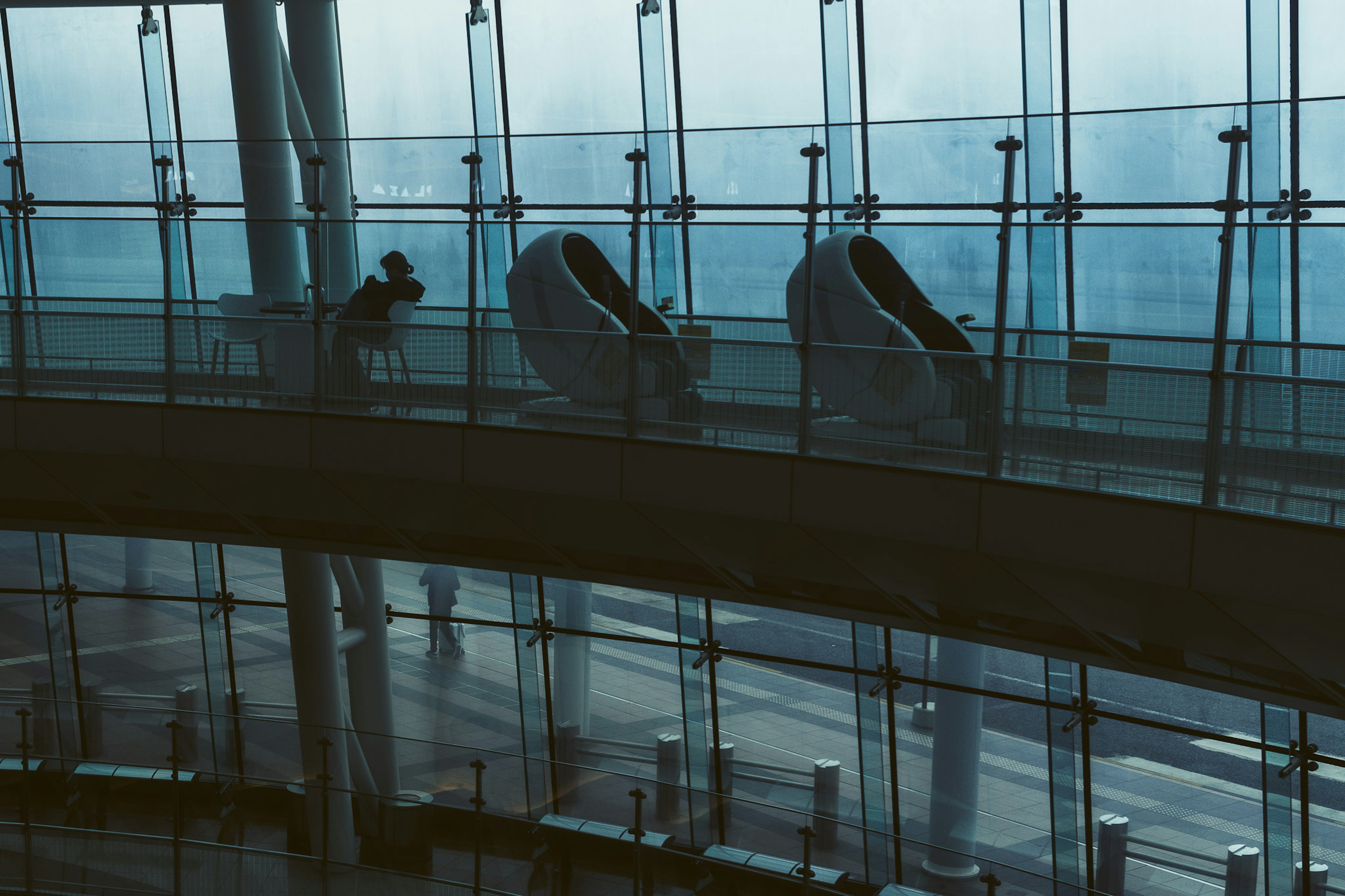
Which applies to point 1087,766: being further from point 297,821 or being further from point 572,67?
point 572,67

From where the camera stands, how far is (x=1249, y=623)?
251 inches

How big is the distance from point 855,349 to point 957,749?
6.99 meters

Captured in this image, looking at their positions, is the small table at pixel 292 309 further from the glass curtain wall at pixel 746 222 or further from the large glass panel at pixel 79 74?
the large glass panel at pixel 79 74

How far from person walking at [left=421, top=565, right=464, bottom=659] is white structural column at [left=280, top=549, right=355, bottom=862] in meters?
2.66

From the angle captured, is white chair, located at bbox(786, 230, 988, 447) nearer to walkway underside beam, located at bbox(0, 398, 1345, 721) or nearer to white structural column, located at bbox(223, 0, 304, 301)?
walkway underside beam, located at bbox(0, 398, 1345, 721)

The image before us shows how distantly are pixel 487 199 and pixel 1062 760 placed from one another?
8.39 meters

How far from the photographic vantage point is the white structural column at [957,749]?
13.0 meters

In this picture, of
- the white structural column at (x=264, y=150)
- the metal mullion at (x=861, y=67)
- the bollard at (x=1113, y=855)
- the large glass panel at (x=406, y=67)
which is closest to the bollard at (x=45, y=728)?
the white structural column at (x=264, y=150)

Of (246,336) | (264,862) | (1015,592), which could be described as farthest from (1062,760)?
(246,336)

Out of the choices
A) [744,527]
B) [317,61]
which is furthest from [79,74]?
[744,527]

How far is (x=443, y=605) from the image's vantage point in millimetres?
15445

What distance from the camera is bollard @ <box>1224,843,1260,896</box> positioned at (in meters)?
11.9

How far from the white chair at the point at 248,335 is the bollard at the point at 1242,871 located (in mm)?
8813

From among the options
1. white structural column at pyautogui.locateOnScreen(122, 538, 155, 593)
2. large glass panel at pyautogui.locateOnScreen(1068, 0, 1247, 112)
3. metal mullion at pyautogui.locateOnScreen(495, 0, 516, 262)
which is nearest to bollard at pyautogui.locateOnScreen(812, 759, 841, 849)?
Result: large glass panel at pyautogui.locateOnScreen(1068, 0, 1247, 112)
